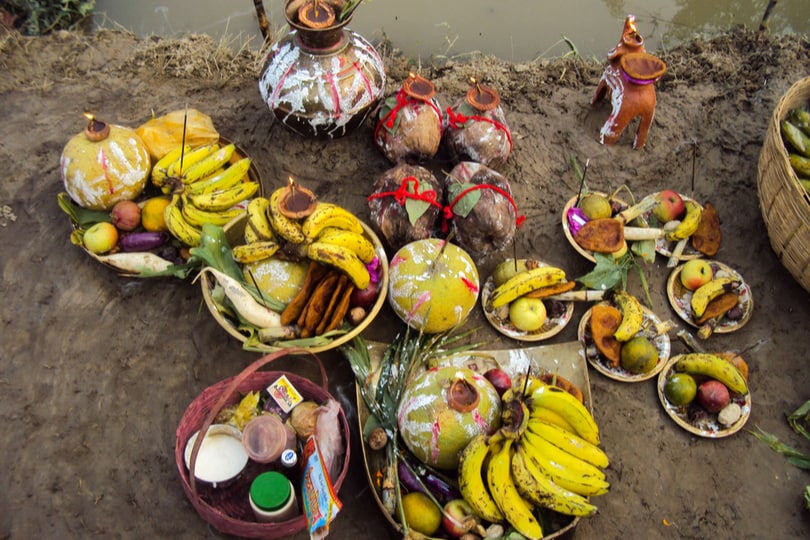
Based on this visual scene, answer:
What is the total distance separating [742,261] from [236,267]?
10.3 feet

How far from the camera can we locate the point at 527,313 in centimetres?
316

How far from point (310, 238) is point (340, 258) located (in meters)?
0.19

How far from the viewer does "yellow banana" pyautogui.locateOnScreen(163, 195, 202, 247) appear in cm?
309

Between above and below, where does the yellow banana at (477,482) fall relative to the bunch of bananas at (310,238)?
below

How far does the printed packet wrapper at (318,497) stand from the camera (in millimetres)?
1907

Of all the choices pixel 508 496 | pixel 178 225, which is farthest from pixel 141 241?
pixel 508 496

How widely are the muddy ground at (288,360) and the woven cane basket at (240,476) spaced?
0.41 metres

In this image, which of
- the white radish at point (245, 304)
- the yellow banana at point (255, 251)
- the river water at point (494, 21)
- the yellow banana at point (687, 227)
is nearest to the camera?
the white radish at point (245, 304)

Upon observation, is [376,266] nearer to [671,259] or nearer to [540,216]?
[540,216]

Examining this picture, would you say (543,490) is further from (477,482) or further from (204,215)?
(204,215)

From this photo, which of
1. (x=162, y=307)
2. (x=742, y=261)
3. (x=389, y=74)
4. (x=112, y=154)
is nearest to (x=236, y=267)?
(x=162, y=307)

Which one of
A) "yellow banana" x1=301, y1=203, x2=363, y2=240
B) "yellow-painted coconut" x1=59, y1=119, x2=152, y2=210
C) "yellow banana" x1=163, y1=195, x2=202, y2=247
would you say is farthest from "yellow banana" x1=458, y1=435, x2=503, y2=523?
"yellow-painted coconut" x1=59, y1=119, x2=152, y2=210

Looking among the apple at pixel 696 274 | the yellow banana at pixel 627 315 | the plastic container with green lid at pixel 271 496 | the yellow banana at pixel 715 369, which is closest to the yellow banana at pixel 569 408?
the yellow banana at pixel 627 315

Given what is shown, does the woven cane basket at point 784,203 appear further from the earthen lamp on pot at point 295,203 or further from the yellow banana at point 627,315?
the earthen lamp on pot at point 295,203
